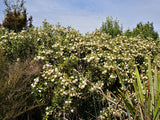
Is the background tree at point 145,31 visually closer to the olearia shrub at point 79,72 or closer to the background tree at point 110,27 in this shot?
the background tree at point 110,27

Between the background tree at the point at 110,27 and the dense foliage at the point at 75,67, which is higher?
the background tree at the point at 110,27

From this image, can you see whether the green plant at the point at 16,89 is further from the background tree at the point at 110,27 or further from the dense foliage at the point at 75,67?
the background tree at the point at 110,27

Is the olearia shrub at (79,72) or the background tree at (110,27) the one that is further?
the background tree at (110,27)

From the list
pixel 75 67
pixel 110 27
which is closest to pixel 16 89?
pixel 75 67

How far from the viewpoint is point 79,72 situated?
15.7ft

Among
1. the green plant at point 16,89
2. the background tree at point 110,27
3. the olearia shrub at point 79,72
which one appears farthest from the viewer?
the background tree at point 110,27

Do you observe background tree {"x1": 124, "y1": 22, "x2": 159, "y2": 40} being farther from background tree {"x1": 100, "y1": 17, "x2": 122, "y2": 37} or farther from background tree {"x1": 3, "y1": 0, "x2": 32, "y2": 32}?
background tree {"x1": 3, "y1": 0, "x2": 32, "y2": 32}

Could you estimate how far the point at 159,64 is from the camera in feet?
17.7

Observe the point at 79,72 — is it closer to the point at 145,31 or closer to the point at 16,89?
the point at 16,89

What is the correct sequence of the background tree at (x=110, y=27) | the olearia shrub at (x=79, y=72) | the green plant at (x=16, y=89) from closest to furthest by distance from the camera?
1. the green plant at (x=16, y=89)
2. the olearia shrub at (x=79, y=72)
3. the background tree at (x=110, y=27)

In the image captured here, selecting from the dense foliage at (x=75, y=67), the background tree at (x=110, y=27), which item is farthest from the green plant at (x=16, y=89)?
the background tree at (x=110, y=27)

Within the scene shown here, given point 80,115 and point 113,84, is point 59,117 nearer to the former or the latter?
point 80,115

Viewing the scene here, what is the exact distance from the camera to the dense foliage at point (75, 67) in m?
4.25

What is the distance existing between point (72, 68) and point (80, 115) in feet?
4.37
